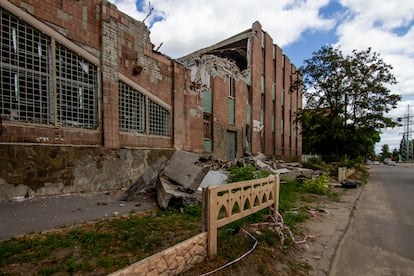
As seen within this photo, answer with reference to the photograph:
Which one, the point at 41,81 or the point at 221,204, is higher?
the point at 41,81

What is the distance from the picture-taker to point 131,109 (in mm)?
9328

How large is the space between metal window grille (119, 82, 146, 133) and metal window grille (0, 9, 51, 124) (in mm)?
2499

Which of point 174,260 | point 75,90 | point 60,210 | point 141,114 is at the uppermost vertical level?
point 75,90

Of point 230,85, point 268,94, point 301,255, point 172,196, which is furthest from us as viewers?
point 268,94

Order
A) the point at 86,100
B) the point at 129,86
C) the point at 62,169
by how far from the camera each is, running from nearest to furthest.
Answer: the point at 62,169, the point at 86,100, the point at 129,86

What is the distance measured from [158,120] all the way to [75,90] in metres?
3.69

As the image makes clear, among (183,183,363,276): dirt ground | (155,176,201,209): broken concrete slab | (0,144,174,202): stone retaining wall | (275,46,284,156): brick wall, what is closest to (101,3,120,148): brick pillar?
(0,144,174,202): stone retaining wall

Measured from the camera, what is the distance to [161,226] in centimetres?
463

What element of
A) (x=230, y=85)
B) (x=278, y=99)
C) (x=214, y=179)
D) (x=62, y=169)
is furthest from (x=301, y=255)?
(x=278, y=99)

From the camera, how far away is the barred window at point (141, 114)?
9.05 meters

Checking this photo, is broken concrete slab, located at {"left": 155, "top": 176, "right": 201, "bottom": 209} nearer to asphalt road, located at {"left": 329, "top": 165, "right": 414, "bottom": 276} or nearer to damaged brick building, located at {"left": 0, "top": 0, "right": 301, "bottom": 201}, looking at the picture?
damaged brick building, located at {"left": 0, "top": 0, "right": 301, "bottom": 201}

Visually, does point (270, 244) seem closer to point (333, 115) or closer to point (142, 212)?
point (142, 212)

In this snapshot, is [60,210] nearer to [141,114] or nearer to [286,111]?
[141,114]

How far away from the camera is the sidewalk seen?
4.38m
